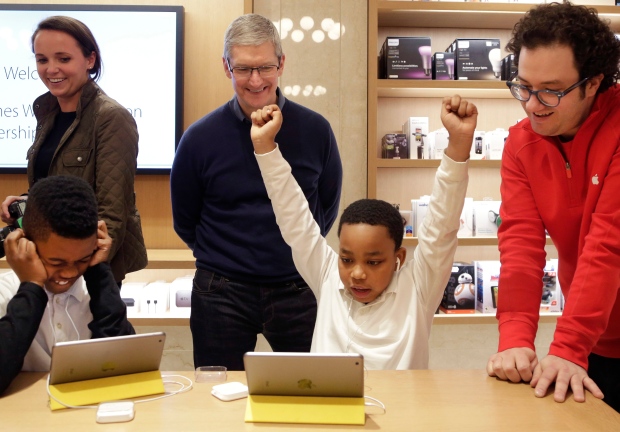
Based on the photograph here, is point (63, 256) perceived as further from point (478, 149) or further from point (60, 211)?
point (478, 149)

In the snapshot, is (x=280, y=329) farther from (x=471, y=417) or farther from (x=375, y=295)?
(x=471, y=417)

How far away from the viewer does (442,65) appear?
3.54m

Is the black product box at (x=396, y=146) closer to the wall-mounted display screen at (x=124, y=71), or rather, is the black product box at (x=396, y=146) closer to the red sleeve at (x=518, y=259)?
the wall-mounted display screen at (x=124, y=71)

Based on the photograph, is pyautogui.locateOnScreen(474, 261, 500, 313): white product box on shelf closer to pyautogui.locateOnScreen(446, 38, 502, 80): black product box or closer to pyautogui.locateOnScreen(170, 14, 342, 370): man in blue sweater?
pyautogui.locateOnScreen(446, 38, 502, 80): black product box

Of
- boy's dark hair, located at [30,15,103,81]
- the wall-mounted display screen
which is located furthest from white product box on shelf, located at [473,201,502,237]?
boy's dark hair, located at [30,15,103,81]

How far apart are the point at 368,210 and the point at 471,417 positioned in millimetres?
755

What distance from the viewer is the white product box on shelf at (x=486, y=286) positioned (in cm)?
360

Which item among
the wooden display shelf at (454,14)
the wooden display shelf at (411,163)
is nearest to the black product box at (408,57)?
the wooden display shelf at (454,14)

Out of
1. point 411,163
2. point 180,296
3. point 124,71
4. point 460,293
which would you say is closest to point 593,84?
point 411,163

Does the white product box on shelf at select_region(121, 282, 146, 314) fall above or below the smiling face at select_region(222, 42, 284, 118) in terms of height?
below

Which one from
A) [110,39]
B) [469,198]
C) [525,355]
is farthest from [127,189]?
[469,198]

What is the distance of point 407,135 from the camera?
3.64m

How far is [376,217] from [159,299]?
6.85 ft

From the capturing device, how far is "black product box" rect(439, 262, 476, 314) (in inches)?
143
